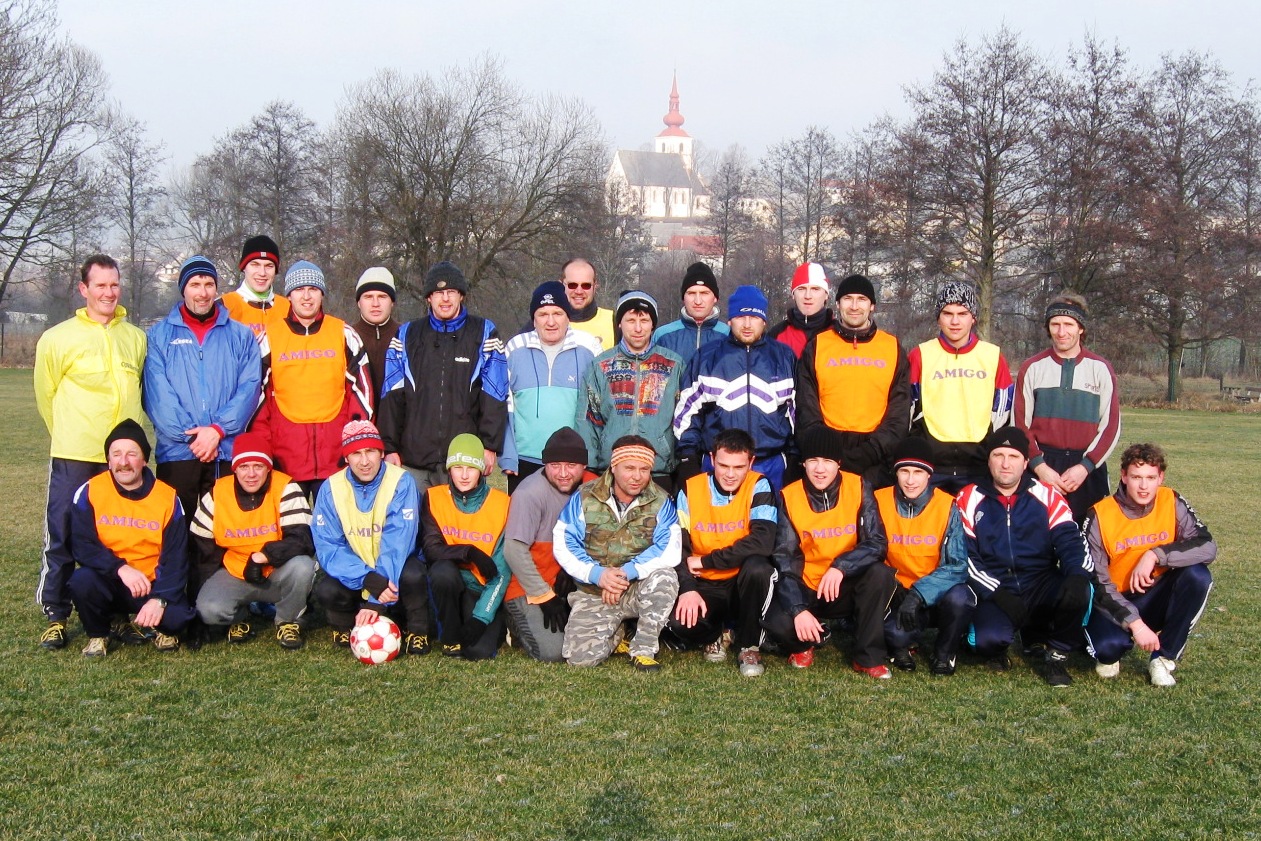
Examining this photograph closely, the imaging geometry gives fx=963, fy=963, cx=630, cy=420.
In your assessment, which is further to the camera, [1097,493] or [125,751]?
[1097,493]

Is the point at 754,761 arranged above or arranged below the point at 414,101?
below

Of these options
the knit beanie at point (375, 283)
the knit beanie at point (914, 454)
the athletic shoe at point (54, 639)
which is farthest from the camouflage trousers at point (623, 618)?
the athletic shoe at point (54, 639)

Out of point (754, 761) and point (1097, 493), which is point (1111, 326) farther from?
point (754, 761)

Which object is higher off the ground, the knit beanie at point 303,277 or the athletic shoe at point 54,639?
the knit beanie at point 303,277

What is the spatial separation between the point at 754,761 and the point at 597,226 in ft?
91.4

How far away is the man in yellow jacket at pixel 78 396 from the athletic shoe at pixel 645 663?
10.2 feet

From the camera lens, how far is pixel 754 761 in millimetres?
3850

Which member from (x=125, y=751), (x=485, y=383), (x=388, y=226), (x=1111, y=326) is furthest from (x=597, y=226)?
(x=125, y=751)

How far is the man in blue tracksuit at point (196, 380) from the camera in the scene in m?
5.43

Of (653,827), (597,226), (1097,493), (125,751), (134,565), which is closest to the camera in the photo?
(653,827)

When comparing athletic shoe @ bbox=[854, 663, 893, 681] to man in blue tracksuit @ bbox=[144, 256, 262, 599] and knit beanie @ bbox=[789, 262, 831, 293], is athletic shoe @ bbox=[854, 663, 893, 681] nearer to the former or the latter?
knit beanie @ bbox=[789, 262, 831, 293]

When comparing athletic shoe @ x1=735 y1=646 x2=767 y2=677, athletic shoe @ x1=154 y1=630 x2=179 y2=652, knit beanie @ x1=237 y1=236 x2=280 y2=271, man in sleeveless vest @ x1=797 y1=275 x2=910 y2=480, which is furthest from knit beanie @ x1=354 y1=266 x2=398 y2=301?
athletic shoe @ x1=735 y1=646 x2=767 y2=677

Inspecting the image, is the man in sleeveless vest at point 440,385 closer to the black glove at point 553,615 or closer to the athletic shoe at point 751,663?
the black glove at point 553,615

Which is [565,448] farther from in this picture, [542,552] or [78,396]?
[78,396]
